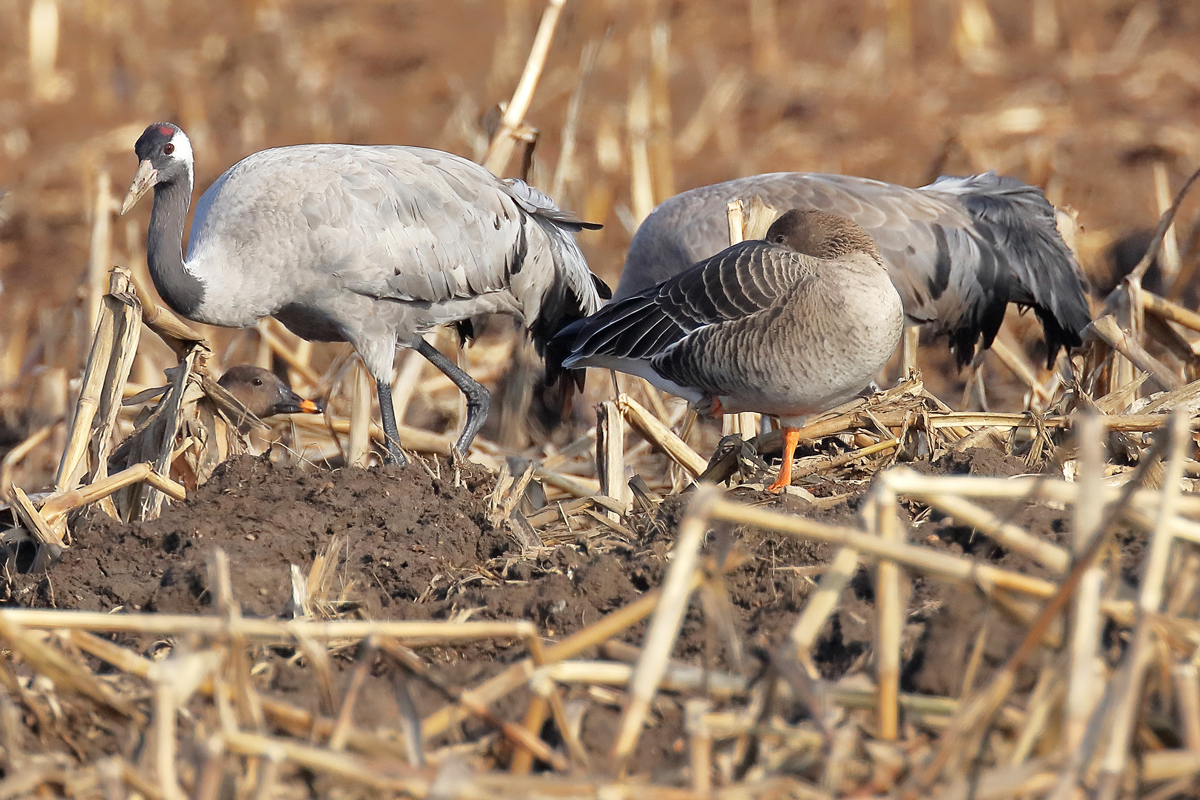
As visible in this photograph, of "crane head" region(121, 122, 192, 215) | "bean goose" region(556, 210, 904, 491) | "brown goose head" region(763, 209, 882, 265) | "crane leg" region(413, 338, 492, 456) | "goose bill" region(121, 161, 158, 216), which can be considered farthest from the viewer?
"crane leg" region(413, 338, 492, 456)

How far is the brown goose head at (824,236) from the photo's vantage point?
4.68m

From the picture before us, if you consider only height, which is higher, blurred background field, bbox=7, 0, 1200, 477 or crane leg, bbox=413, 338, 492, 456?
blurred background field, bbox=7, 0, 1200, 477

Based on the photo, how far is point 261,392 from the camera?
232 inches

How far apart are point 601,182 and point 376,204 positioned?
13.7ft

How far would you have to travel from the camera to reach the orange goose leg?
13.8 ft

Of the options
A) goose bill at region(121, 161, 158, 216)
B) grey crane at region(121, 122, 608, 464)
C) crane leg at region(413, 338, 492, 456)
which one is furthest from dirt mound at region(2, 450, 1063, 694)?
crane leg at region(413, 338, 492, 456)

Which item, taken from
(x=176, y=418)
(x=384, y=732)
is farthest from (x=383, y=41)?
(x=384, y=732)

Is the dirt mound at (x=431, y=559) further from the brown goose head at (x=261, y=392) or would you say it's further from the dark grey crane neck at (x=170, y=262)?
the brown goose head at (x=261, y=392)

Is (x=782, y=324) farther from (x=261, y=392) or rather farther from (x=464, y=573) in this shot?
(x=261, y=392)

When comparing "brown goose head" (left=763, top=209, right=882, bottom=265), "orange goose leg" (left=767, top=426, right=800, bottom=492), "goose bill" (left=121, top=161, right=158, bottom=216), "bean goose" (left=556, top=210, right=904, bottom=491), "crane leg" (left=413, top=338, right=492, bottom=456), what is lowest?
"crane leg" (left=413, top=338, right=492, bottom=456)

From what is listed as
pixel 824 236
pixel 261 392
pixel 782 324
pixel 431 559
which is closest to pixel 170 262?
pixel 261 392

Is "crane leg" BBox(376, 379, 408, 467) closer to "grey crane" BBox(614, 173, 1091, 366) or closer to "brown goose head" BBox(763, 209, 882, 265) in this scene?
"grey crane" BBox(614, 173, 1091, 366)

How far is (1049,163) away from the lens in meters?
9.46

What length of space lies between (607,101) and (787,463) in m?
7.92
